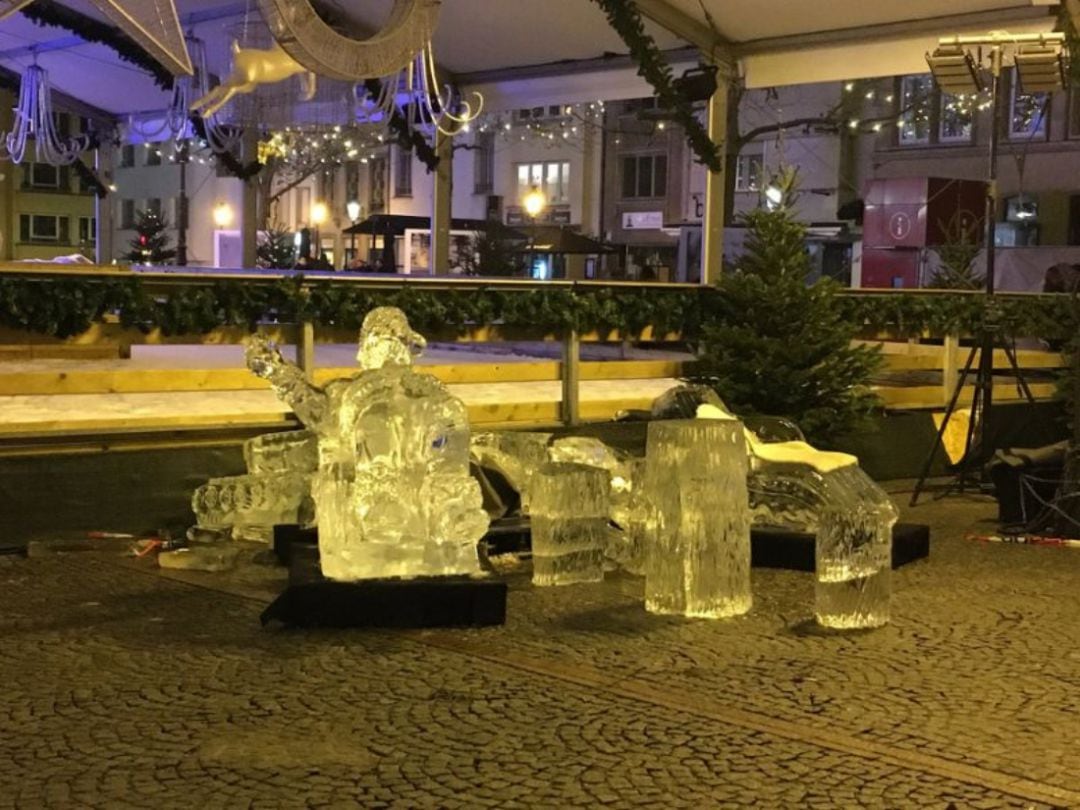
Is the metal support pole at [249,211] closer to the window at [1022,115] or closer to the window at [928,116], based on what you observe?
the window at [1022,115]

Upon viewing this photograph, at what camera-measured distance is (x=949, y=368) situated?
1252 cm

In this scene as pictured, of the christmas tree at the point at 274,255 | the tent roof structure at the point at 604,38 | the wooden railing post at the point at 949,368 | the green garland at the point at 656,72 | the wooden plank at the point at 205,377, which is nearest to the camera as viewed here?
the wooden plank at the point at 205,377

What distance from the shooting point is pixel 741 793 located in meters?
4.02

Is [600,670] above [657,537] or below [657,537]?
below

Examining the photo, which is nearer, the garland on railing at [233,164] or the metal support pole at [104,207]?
the garland on railing at [233,164]

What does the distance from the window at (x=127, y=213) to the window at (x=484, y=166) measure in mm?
11541

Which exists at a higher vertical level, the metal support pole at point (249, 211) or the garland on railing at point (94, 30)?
the garland on railing at point (94, 30)

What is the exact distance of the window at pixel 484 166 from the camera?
4519 cm

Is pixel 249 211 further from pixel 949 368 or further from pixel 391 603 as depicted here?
pixel 391 603

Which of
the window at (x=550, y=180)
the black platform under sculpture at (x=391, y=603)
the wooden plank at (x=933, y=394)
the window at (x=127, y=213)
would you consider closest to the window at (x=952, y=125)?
the window at (x=550, y=180)

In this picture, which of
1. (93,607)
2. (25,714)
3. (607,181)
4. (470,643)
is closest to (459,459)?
(470,643)

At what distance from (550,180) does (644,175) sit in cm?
315

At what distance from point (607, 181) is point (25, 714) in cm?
4065

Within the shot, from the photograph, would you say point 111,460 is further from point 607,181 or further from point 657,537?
point 607,181
